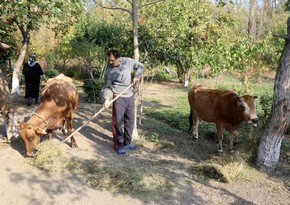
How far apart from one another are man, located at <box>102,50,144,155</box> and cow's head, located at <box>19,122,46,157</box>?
1.36 meters

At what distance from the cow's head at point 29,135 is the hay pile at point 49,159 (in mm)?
121

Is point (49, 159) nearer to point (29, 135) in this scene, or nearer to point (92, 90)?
point (29, 135)

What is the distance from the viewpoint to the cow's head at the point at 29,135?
5.82 meters

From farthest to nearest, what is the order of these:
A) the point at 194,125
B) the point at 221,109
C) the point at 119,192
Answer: the point at 194,125, the point at 221,109, the point at 119,192

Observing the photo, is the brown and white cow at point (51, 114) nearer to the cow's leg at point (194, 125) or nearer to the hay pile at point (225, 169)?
the hay pile at point (225, 169)

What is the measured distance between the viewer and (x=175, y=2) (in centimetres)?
1670

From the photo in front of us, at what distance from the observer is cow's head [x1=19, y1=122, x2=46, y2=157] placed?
229 inches

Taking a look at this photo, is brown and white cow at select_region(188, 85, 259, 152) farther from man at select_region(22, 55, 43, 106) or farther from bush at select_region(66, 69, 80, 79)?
bush at select_region(66, 69, 80, 79)

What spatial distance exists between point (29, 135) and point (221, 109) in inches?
154

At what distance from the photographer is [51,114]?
253 inches

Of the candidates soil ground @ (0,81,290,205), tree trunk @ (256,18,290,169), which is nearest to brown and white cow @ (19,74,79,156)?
soil ground @ (0,81,290,205)

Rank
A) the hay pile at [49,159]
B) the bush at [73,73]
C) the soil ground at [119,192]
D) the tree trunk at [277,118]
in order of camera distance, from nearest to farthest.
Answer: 1. the soil ground at [119,192]
2. the hay pile at [49,159]
3. the tree trunk at [277,118]
4. the bush at [73,73]

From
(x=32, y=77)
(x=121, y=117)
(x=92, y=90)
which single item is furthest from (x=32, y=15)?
(x=121, y=117)

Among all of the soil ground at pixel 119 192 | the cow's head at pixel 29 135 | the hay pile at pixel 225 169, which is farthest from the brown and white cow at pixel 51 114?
the hay pile at pixel 225 169
